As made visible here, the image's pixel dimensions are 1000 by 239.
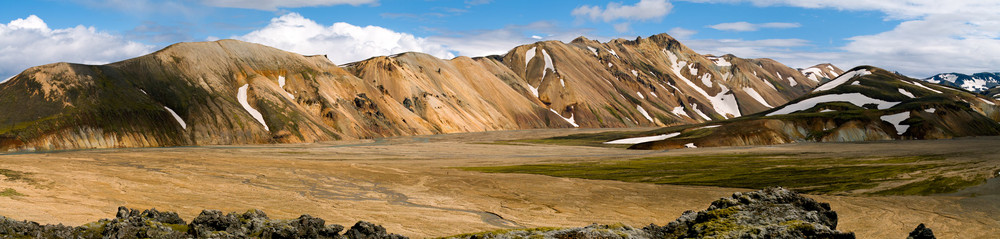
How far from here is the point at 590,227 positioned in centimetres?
1535

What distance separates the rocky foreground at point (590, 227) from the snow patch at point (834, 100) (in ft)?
564

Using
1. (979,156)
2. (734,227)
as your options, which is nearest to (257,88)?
(979,156)

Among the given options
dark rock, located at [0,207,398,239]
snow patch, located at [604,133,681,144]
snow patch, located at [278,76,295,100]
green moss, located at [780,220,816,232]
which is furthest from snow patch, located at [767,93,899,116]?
dark rock, located at [0,207,398,239]

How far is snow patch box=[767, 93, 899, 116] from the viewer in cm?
17712

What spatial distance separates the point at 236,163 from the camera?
69.4 metres

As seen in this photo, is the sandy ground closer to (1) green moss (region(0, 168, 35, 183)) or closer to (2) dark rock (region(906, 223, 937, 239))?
(1) green moss (region(0, 168, 35, 183))

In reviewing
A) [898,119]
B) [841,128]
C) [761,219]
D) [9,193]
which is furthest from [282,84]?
[761,219]

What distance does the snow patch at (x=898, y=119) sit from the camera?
133m

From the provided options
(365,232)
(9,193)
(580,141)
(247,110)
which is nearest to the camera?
(365,232)

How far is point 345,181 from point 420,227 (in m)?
24.8

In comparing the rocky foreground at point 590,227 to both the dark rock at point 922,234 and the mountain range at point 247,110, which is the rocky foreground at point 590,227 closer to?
the dark rock at point 922,234

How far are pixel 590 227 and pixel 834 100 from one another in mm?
190300

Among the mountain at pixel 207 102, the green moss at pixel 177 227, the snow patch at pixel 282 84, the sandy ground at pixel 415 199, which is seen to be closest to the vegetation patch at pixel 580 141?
the mountain at pixel 207 102

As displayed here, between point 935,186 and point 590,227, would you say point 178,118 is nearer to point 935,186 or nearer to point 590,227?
point 935,186
